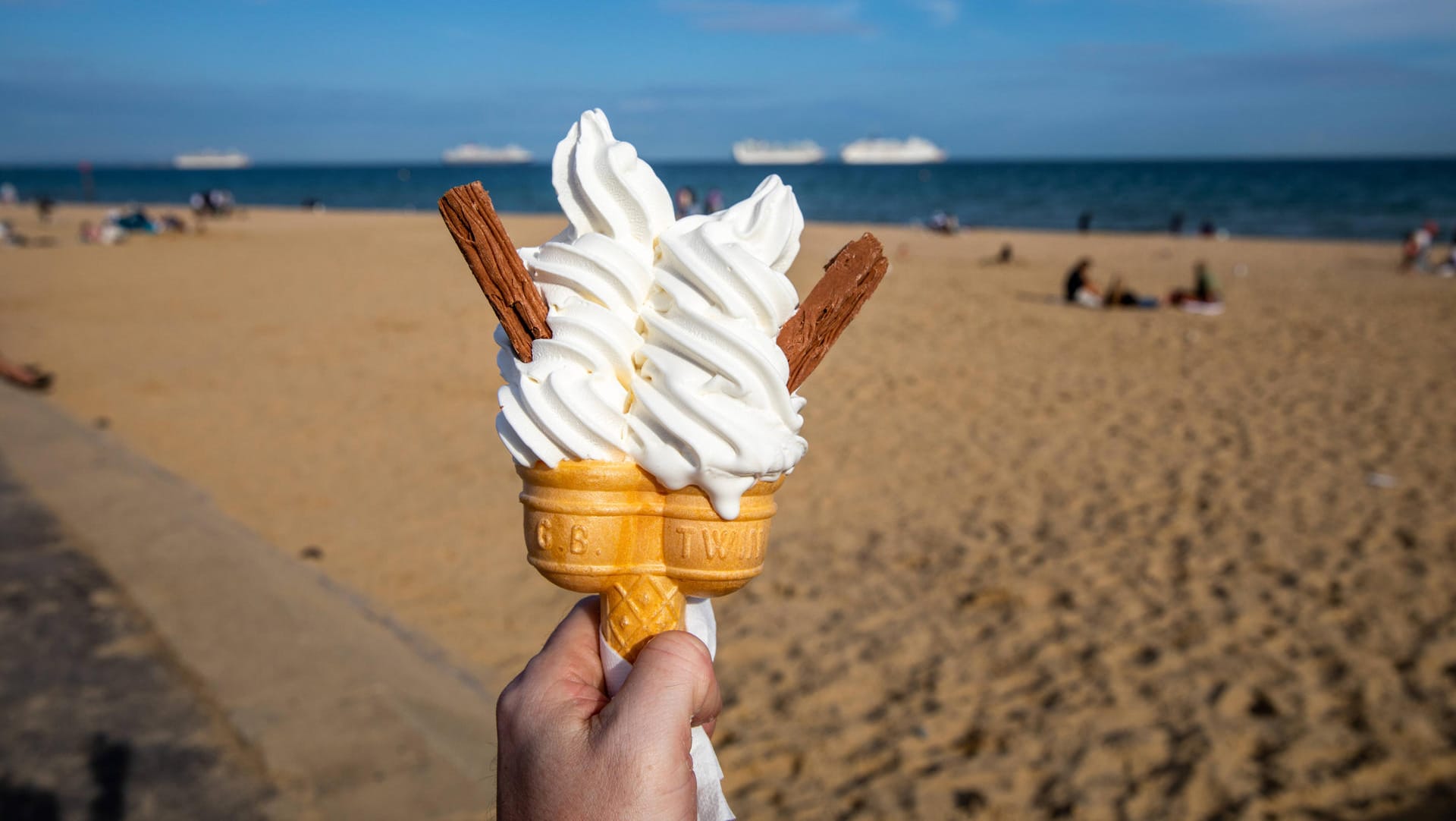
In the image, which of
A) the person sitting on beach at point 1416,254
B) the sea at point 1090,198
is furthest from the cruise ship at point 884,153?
the person sitting on beach at point 1416,254

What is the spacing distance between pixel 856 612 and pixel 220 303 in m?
15.3

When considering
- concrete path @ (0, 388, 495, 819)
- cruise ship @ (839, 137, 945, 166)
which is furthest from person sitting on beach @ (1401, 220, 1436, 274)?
cruise ship @ (839, 137, 945, 166)

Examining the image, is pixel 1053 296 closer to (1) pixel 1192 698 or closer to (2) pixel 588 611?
(1) pixel 1192 698

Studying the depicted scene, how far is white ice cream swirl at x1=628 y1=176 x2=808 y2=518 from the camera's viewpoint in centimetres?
175

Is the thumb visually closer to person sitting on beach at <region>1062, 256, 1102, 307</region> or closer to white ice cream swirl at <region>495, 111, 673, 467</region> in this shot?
white ice cream swirl at <region>495, 111, 673, 467</region>

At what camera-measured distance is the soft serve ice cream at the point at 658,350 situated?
5.74 feet

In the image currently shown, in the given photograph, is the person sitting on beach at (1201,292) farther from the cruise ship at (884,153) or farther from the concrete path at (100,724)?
the cruise ship at (884,153)

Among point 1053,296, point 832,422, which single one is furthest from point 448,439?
point 1053,296

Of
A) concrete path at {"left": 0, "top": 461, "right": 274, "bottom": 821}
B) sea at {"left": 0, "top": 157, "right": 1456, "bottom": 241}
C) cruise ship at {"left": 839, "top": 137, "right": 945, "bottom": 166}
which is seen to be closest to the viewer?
concrete path at {"left": 0, "top": 461, "right": 274, "bottom": 821}

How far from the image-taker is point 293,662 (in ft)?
14.9

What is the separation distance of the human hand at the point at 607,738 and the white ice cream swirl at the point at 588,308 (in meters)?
0.39

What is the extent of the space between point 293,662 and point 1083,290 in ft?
50.7

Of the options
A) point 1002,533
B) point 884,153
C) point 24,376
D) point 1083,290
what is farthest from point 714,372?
point 884,153

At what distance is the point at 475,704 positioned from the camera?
4453 millimetres
